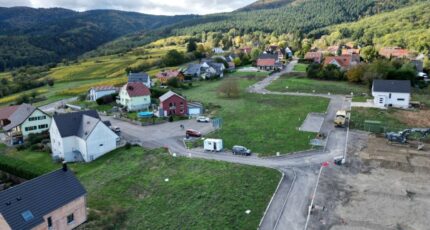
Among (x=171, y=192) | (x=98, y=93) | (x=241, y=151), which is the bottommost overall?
(x=171, y=192)

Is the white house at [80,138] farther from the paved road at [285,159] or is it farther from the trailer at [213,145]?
the trailer at [213,145]

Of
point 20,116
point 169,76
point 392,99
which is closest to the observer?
point 20,116

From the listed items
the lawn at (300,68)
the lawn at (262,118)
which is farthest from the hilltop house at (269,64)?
the lawn at (262,118)

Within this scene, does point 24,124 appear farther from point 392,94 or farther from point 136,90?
point 392,94

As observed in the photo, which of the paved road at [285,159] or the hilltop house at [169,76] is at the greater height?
the hilltop house at [169,76]

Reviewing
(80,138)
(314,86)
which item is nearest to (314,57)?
(314,86)

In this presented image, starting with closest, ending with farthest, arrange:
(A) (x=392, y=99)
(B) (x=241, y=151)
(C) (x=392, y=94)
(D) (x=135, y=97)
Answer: (B) (x=241, y=151) < (C) (x=392, y=94) < (A) (x=392, y=99) < (D) (x=135, y=97)

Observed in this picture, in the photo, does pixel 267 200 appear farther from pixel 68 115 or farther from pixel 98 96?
pixel 98 96
